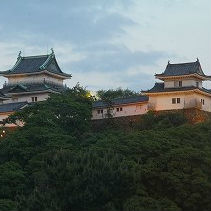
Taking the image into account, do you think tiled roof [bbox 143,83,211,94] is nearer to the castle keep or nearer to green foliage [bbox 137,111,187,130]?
the castle keep

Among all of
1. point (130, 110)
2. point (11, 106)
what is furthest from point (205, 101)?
point (11, 106)

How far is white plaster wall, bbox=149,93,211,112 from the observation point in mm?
44500

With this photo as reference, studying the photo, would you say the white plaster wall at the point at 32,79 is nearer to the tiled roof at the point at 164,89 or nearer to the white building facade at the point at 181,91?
the tiled roof at the point at 164,89

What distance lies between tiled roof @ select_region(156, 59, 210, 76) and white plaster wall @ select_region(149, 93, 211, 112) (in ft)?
5.32

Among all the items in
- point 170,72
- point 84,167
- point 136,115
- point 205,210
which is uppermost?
point 170,72

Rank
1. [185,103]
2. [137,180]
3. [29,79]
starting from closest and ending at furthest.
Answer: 1. [137,180]
2. [185,103]
3. [29,79]

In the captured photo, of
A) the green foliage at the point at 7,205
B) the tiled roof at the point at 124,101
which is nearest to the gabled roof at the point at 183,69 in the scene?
the tiled roof at the point at 124,101

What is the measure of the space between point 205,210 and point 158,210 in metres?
2.44

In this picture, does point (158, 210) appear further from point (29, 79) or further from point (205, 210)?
point (29, 79)

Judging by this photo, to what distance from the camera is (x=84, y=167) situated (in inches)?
1147

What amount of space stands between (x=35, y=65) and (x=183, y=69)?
562 inches

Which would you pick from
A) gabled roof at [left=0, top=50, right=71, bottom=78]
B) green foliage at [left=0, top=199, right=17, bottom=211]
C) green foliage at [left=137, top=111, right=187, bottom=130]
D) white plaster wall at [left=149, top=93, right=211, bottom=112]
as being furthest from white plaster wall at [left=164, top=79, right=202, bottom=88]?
green foliage at [left=0, top=199, right=17, bottom=211]

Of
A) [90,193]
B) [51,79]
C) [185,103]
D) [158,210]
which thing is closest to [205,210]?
[158,210]

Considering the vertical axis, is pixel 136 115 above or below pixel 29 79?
below
